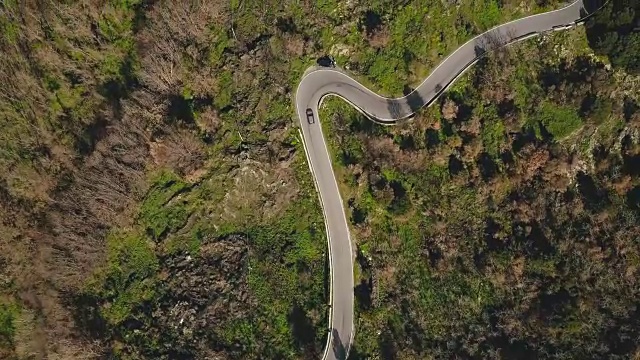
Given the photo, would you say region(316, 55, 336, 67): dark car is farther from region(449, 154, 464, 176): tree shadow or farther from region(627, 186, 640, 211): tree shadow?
region(627, 186, 640, 211): tree shadow

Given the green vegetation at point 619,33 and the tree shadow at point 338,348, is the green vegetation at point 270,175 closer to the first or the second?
the green vegetation at point 619,33

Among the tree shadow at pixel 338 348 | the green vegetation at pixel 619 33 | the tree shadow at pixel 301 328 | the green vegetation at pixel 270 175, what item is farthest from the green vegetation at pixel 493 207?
the tree shadow at pixel 301 328

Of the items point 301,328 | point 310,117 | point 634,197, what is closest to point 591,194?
point 634,197

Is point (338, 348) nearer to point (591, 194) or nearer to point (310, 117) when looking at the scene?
point (310, 117)

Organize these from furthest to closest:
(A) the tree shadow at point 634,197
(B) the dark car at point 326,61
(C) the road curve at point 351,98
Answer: (B) the dark car at point 326,61 < (C) the road curve at point 351,98 < (A) the tree shadow at point 634,197


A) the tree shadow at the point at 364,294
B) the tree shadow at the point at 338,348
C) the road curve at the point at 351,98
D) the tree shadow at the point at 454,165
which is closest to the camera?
the tree shadow at the point at 338,348

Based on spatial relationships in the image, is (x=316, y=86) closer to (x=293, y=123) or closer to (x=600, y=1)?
(x=293, y=123)

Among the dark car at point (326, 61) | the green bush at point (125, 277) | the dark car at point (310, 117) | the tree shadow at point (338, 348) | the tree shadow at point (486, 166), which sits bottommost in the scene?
the tree shadow at point (338, 348)

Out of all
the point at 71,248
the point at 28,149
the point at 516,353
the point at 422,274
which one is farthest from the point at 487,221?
the point at 28,149
